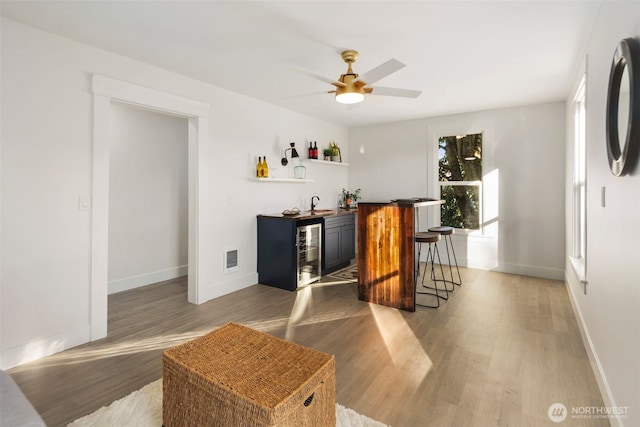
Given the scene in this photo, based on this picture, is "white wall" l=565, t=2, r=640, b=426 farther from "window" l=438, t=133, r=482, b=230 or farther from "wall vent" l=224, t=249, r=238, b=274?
"wall vent" l=224, t=249, r=238, b=274

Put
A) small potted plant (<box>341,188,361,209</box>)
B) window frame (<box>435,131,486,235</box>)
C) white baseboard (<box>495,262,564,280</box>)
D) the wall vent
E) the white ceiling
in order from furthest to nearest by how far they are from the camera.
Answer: small potted plant (<box>341,188,361,209</box>) < window frame (<box>435,131,486,235</box>) < white baseboard (<box>495,262,564,280</box>) < the wall vent < the white ceiling

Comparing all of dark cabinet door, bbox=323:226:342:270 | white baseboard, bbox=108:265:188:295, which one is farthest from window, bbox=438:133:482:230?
white baseboard, bbox=108:265:188:295

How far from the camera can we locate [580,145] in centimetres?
342

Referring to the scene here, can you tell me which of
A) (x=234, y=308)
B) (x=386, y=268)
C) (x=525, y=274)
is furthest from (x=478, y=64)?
(x=234, y=308)

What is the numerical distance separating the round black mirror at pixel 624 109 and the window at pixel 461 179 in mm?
3671

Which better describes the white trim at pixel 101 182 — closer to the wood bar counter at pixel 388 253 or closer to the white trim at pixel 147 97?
the white trim at pixel 147 97

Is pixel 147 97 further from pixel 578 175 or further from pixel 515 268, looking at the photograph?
pixel 515 268

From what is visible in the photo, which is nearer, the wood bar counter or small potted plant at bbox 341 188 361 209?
the wood bar counter

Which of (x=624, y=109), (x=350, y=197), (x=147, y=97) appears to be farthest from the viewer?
(x=350, y=197)

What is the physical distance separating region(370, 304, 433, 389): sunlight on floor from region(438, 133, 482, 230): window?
8.86ft

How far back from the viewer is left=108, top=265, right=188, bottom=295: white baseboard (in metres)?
4.16

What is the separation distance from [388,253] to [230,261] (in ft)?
6.51

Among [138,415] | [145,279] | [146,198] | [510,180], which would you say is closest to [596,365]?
[138,415]

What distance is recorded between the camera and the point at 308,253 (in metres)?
4.52
